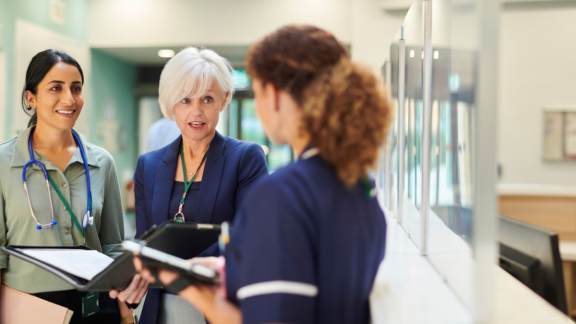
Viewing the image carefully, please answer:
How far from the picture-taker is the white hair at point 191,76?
1.64 metres

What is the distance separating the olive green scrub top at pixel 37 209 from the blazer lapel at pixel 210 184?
19.2 inches

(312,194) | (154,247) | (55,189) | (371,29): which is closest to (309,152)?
(312,194)

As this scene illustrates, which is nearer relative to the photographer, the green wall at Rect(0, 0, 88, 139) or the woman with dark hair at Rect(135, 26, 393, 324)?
the woman with dark hair at Rect(135, 26, 393, 324)

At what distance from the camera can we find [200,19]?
589 centimetres

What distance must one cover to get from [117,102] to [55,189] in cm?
584

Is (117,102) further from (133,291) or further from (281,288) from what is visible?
(281,288)

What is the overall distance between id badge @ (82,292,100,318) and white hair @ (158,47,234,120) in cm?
80

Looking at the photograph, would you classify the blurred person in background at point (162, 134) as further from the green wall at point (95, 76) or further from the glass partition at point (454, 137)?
the glass partition at point (454, 137)

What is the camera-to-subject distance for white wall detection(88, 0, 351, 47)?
5734 millimetres

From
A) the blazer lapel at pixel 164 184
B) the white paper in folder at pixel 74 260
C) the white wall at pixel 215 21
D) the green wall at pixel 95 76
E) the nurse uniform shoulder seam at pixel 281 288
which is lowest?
the white paper in folder at pixel 74 260

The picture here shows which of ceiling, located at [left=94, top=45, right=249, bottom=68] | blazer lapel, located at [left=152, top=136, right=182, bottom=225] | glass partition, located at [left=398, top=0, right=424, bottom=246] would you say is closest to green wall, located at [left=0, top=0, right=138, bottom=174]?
ceiling, located at [left=94, top=45, right=249, bottom=68]

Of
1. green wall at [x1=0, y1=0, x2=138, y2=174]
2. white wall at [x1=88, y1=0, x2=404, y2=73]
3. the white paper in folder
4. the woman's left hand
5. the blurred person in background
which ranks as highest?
white wall at [x1=88, y1=0, x2=404, y2=73]

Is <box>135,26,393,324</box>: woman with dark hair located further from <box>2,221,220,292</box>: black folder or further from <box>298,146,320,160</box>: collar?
<box>2,221,220,292</box>: black folder

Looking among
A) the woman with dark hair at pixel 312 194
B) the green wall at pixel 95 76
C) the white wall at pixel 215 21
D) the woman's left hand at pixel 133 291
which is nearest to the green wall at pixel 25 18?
the green wall at pixel 95 76
